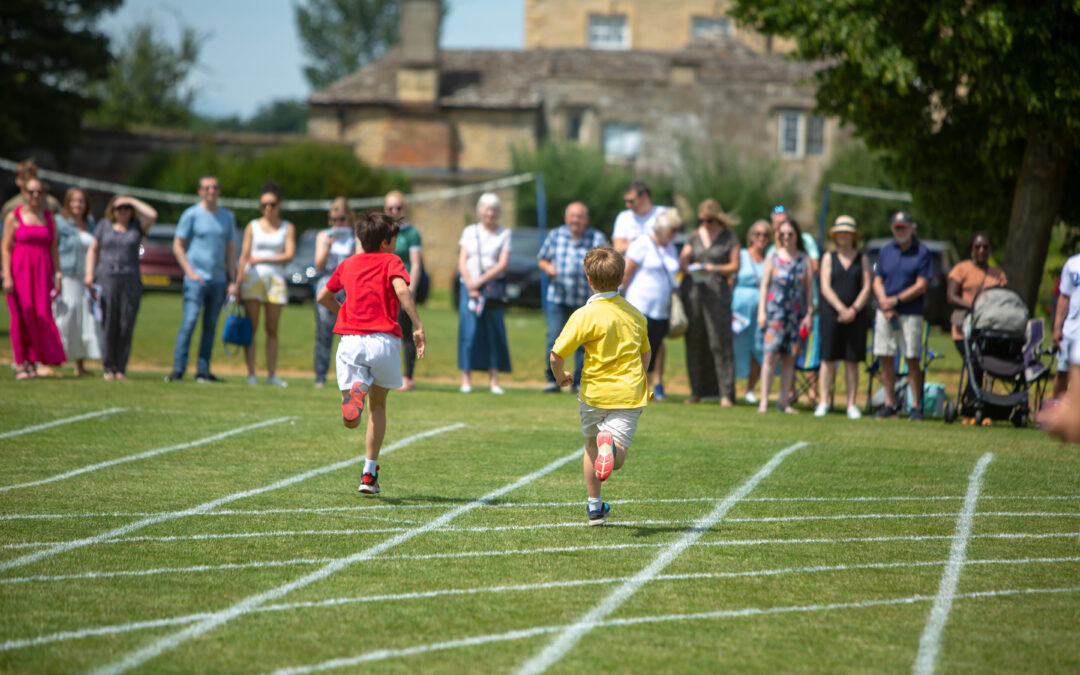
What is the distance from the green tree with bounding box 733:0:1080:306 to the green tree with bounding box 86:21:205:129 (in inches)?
2482

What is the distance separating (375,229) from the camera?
812 centimetres

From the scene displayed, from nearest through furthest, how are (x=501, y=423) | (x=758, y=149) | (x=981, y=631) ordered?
(x=981, y=631) < (x=501, y=423) < (x=758, y=149)

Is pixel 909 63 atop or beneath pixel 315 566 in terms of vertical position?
atop

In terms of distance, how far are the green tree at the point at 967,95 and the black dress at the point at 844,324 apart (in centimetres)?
267

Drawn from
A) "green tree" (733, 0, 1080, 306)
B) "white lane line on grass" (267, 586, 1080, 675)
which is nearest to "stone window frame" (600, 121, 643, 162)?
"green tree" (733, 0, 1080, 306)

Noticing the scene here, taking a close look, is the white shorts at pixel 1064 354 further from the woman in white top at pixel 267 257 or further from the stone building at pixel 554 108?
the stone building at pixel 554 108

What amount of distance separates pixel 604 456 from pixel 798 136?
47.9 meters

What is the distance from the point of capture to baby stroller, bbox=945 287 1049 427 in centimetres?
1282

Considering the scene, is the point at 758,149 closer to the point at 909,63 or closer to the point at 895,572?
the point at 909,63

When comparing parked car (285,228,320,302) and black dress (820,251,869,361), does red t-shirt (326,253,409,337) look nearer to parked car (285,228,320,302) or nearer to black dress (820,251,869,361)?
black dress (820,251,869,361)

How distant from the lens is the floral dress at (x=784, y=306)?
13336 millimetres

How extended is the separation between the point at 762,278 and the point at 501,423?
3.80 m

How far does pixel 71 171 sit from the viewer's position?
151 ft

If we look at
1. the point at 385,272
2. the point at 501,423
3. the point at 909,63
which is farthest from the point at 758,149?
the point at 385,272
